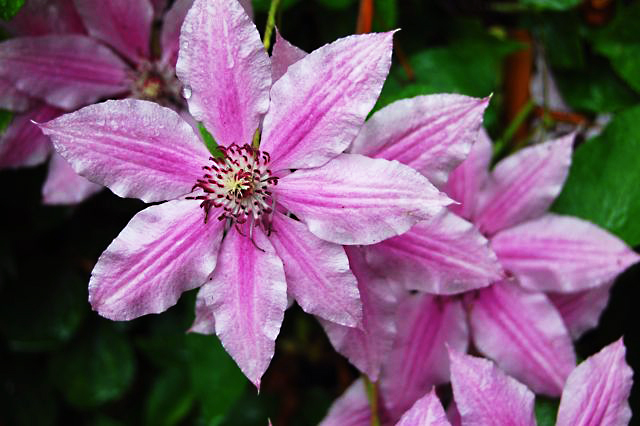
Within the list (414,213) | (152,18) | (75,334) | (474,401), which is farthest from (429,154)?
(75,334)

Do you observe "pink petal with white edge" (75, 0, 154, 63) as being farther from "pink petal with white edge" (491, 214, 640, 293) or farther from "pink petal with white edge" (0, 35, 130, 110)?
"pink petal with white edge" (491, 214, 640, 293)

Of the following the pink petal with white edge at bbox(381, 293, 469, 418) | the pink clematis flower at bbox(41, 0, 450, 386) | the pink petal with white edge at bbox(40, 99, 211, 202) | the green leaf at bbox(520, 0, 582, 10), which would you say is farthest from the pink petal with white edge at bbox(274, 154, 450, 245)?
the green leaf at bbox(520, 0, 582, 10)

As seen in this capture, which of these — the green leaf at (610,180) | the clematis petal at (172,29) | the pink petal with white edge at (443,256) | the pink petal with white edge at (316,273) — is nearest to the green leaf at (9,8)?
the clematis petal at (172,29)

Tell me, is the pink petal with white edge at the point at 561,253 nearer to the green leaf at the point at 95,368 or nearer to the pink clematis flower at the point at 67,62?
the pink clematis flower at the point at 67,62

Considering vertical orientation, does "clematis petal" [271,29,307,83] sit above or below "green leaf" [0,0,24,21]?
above

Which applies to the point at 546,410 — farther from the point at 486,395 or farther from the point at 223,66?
the point at 223,66

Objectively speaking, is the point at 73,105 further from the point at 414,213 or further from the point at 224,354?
the point at 414,213
